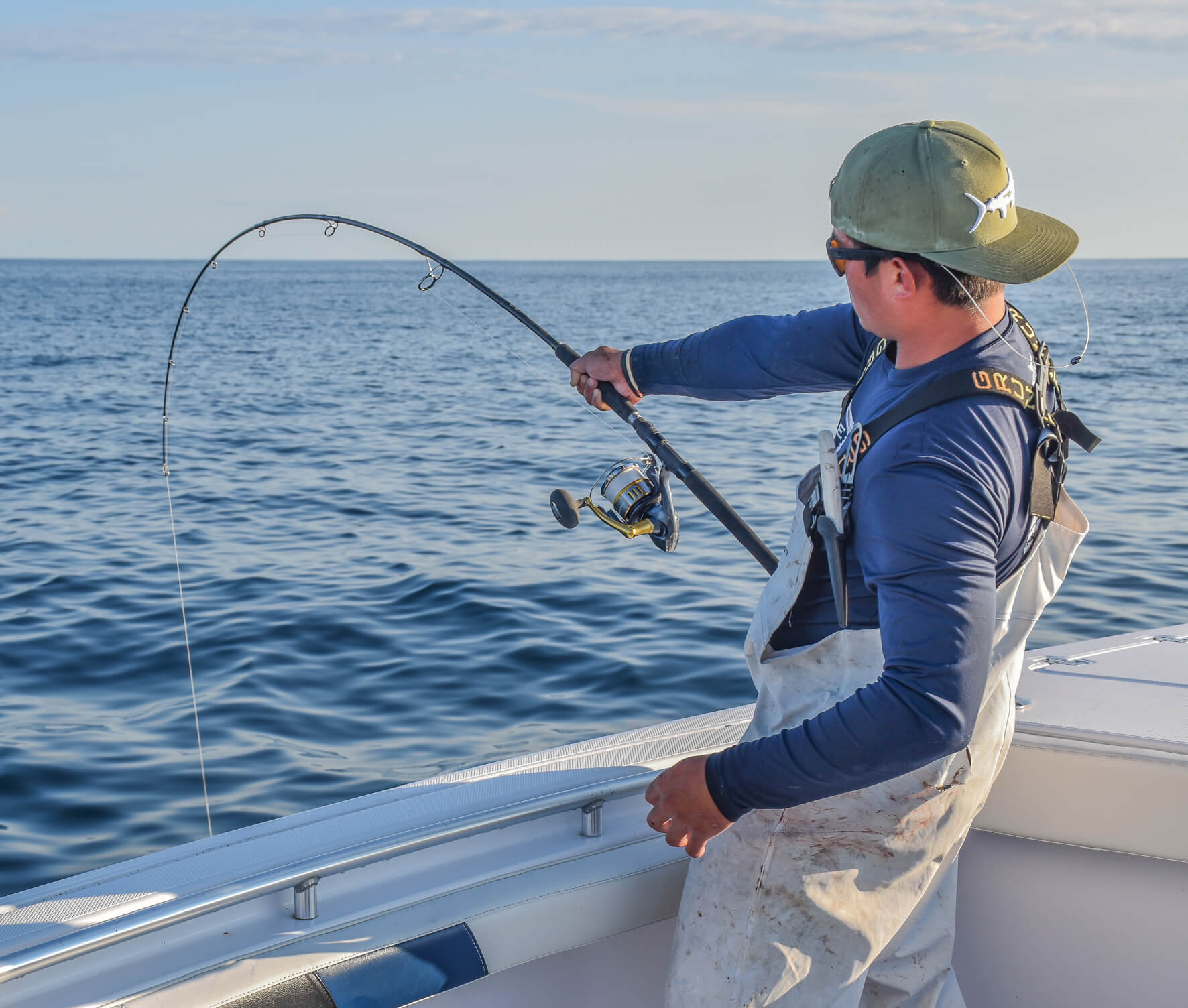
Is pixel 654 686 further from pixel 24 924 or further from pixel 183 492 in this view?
pixel 183 492

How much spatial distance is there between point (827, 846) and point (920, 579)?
48 centimetres

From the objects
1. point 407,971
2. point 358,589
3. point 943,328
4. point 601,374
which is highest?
point 943,328

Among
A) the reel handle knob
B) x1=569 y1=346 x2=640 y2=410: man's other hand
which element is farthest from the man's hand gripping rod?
the reel handle knob

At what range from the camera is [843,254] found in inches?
57.3

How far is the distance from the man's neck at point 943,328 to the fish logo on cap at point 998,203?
0.10m

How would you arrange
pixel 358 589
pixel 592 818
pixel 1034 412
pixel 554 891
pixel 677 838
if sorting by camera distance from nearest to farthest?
pixel 1034 412
pixel 677 838
pixel 554 891
pixel 592 818
pixel 358 589

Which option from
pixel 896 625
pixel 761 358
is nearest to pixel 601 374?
pixel 761 358

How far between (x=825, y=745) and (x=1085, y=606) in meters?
5.21

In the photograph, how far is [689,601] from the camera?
5.93 m

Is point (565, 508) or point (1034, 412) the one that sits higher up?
point (1034, 412)

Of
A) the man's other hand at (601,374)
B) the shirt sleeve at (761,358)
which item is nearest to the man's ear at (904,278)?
the shirt sleeve at (761,358)

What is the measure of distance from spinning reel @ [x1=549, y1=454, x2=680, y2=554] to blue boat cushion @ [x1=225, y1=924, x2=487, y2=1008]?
0.87m

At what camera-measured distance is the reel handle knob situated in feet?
7.30

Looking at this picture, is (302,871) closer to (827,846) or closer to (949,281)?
→ (827,846)
